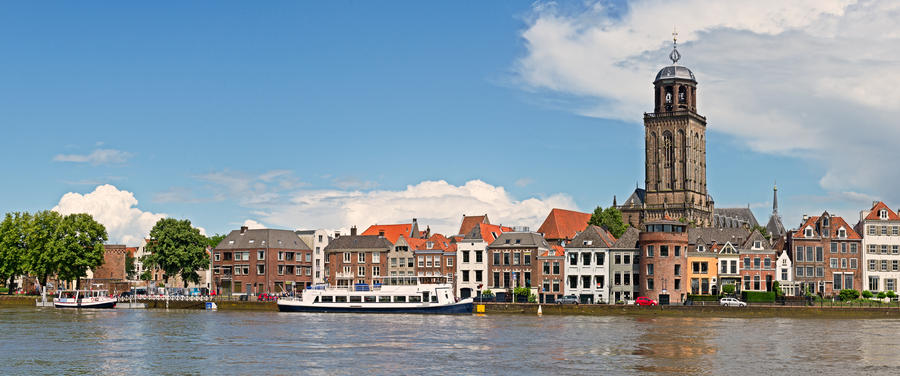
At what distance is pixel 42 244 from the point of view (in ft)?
455

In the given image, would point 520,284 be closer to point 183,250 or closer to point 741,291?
point 741,291

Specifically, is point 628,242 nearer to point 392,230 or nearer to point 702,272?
point 702,272

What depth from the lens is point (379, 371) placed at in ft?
170

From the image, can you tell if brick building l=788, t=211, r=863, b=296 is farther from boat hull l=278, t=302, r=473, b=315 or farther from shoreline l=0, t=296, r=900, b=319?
boat hull l=278, t=302, r=473, b=315

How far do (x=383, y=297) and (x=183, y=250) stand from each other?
43412 millimetres

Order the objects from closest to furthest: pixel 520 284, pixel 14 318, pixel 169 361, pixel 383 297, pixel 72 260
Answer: pixel 169 361 < pixel 14 318 < pixel 383 297 < pixel 520 284 < pixel 72 260

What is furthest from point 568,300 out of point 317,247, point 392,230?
point 317,247

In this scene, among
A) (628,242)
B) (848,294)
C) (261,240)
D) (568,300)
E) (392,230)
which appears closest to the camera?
(568,300)

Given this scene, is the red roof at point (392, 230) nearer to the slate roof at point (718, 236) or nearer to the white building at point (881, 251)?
the slate roof at point (718, 236)

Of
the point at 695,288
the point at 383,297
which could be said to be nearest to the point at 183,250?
the point at 383,297

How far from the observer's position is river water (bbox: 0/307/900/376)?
53.7 meters

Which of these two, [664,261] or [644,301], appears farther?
[664,261]

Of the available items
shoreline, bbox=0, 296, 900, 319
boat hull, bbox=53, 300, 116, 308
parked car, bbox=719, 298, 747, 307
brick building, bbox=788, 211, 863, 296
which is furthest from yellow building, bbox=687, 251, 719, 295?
boat hull, bbox=53, 300, 116, 308

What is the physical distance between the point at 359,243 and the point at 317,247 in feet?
47.5
